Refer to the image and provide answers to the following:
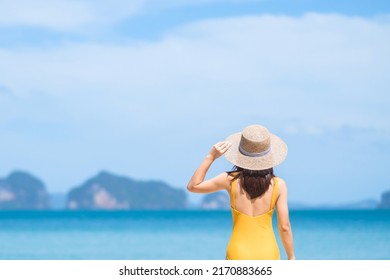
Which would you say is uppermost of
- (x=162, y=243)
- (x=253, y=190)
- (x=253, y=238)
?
(x=162, y=243)

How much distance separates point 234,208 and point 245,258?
275 mm

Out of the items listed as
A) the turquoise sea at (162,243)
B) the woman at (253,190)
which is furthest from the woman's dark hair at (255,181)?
the turquoise sea at (162,243)

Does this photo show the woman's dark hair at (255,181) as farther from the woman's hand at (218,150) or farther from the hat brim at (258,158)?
the woman's hand at (218,150)

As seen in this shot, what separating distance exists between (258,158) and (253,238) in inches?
16.8

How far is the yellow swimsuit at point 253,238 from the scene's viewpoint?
4531 mm

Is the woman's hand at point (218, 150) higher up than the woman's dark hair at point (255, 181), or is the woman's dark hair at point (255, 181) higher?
the woman's hand at point (218, 150)

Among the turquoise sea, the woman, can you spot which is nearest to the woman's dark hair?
the woman

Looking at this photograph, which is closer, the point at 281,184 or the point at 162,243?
the point at 281,184

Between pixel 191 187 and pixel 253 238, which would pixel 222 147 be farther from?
→ pixel 253 238

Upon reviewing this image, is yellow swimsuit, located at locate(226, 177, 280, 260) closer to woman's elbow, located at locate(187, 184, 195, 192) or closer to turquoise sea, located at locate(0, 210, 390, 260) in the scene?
woman's elbow, located at locate(187, 184, 195, 192)

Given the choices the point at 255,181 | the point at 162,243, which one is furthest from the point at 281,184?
the point at 162,243

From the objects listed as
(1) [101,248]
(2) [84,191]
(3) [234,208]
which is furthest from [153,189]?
(3) [234,208]

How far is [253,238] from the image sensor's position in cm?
455
